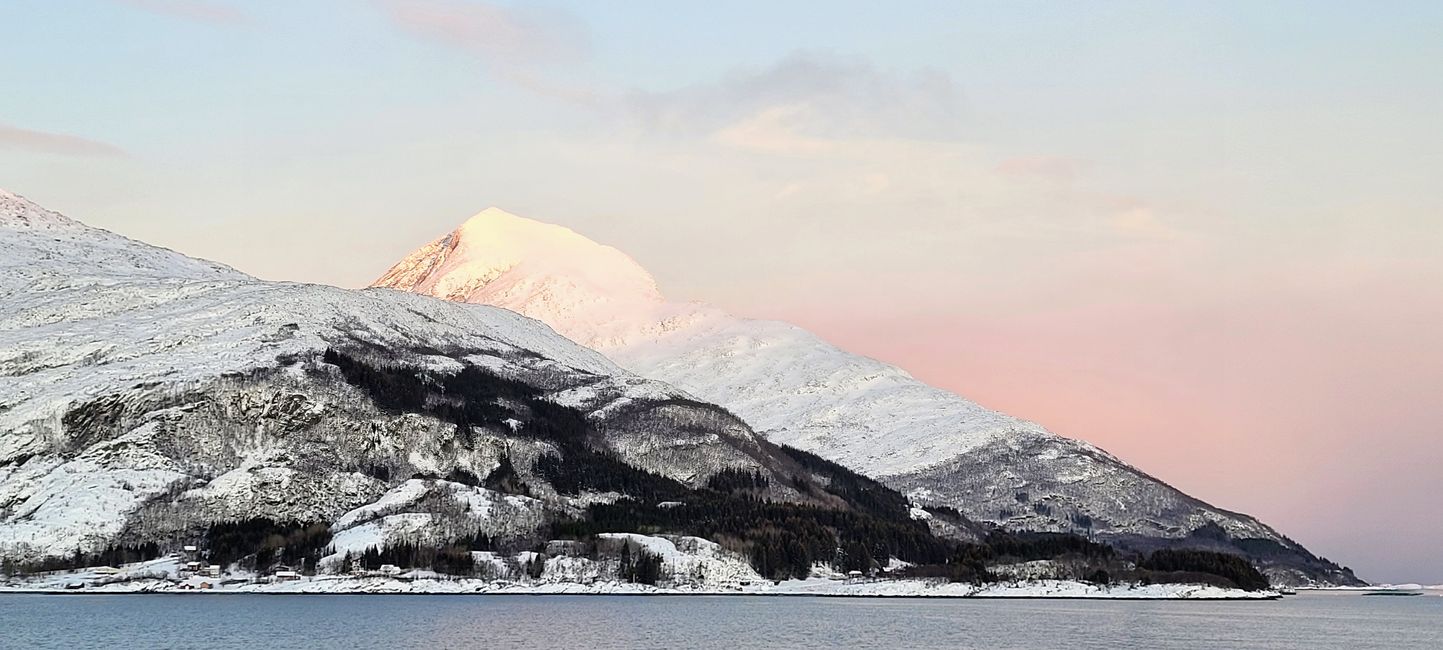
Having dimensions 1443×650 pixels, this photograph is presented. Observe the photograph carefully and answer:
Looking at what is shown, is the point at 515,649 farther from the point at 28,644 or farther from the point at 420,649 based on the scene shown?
the point at 28,644

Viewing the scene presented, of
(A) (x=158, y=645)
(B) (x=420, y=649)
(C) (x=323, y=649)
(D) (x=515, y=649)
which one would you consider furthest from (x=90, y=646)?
(D) (x=515, y=649)

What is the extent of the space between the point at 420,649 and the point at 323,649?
42.8ft

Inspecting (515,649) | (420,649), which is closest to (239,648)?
(420,649)

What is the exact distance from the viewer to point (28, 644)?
652ft

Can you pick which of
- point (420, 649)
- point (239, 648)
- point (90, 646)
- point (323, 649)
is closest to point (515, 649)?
point (420, 649)

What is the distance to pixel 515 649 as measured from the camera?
198875 millimetres

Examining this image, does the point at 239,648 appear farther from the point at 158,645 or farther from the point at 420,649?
the point at 420,649

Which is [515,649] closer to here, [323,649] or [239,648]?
[323,649]

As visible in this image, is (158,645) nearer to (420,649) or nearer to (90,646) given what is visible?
(90,646)

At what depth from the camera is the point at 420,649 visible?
199500 millimetres

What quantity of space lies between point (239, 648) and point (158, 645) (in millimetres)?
11200

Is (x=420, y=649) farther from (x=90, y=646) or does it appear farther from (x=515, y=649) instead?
(x=90, y=646)

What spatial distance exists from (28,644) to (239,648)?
28.8m

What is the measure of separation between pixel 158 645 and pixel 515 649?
4940 centimetres
